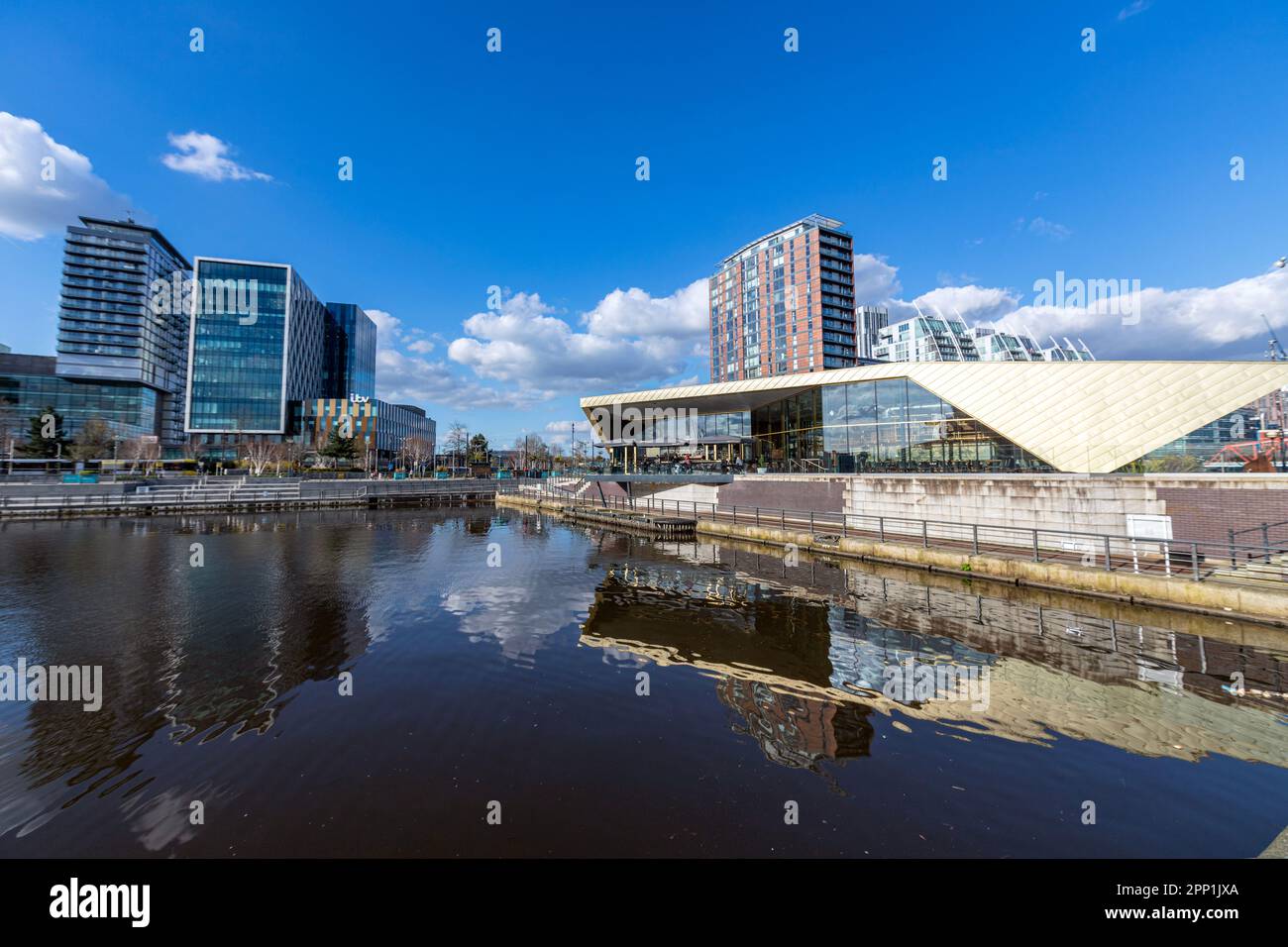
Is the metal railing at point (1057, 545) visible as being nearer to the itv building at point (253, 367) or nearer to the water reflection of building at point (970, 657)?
the water reflection of building at point (970, 657)

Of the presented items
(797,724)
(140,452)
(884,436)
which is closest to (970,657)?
(797,724)

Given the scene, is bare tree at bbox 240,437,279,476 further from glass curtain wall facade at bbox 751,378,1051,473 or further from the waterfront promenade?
glass curtain wall facade at bbox 751,378,1051,473

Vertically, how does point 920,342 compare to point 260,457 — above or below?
above

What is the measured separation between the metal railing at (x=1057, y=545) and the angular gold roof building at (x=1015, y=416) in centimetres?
375

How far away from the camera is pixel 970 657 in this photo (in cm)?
960

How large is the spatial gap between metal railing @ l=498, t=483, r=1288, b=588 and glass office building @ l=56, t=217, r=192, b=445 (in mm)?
133631

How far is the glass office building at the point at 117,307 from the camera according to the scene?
9819 centimetres

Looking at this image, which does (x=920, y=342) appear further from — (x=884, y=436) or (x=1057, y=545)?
(x=1057, y=545)

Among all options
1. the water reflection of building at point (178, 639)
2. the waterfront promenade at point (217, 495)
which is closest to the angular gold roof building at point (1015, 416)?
the water reflection of building at point (178, 639)

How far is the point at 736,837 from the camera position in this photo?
4801 millimetres

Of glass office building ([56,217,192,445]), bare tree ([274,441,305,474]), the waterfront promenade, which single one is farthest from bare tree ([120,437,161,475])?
glass office building ([56,217,192,445])

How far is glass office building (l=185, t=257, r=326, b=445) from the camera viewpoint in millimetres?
89938

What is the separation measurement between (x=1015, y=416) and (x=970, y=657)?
18219 mm
